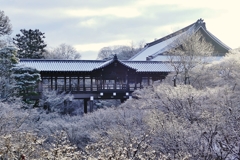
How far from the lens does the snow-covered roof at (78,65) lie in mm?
22359

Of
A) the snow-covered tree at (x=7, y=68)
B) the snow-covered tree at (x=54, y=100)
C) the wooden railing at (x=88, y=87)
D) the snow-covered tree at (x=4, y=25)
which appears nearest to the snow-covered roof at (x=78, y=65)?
the wooden railing at (x=88, y=87)

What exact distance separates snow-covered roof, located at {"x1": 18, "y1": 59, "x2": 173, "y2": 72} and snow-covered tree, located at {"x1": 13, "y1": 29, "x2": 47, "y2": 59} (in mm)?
10565

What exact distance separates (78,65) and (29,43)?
41.0 feet

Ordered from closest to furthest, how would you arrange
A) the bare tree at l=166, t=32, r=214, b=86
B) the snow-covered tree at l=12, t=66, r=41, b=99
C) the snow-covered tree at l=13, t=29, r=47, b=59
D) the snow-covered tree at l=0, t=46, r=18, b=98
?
the snow-covered tree at l=0, t=46, r=18, b=98
the bare tree at l=166, t=32, r=214, b=86
the snow-covered tree at l=12, t=66, r=41, b=99
the snow-covered tree at l=13, t=29, r=47, b=59

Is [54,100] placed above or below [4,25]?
below

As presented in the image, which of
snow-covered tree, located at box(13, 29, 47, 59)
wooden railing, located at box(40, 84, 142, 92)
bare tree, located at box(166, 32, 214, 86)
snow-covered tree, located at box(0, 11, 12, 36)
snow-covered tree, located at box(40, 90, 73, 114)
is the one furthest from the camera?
snow-covered tree, located at box(13, 29, 47, 59)

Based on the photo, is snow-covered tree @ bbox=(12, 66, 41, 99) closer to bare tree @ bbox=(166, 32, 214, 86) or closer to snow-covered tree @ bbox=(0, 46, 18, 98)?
snow-covered tree @ bbox=(0, 46, 18, 98)

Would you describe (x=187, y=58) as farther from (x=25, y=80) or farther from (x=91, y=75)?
(x=25, y=80)

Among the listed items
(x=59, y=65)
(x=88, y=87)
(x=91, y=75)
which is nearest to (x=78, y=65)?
(x=91, y=75)

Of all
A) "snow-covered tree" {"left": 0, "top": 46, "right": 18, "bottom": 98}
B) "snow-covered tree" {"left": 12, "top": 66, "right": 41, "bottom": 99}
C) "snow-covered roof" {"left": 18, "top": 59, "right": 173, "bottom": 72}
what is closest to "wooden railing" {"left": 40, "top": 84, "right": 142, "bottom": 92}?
"snow-covered roof" {"left": 18, "top": 59, "right": 173, "bottom": 72}

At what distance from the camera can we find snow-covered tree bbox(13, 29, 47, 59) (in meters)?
33.1

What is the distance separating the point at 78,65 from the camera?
76.5ft

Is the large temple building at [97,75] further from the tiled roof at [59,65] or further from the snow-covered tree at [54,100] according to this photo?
the snow-covered tree at [54,100]

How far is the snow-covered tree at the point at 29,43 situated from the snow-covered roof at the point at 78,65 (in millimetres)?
10565
